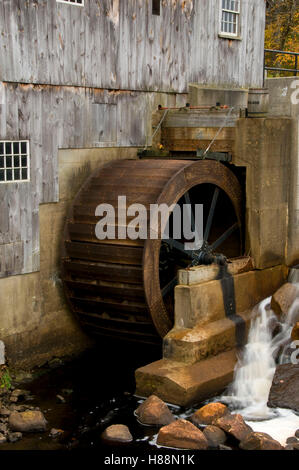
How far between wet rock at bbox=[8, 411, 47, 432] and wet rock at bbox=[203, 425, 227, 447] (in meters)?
1.80

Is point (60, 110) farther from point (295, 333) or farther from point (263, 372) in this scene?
point (263, 372)

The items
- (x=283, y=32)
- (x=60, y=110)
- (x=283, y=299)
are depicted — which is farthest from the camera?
(x=283, y=32)

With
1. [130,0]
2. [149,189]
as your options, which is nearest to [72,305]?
[149,189]

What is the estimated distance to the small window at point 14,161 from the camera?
9.71m

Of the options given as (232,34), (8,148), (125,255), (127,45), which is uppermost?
(232,34)

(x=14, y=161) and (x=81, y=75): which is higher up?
(x=81, y=75)

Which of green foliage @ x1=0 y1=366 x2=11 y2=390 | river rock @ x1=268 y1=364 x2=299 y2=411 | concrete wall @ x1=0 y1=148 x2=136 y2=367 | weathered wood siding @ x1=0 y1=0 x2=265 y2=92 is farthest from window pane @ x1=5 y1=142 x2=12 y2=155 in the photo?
river rock @ x1=268 y1=364 x2=299 y2=411

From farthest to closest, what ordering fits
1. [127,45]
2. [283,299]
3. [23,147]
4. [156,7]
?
[156,7]
[127,45]
[283,299]
[23,147]

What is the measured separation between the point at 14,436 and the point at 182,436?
1.80 metres

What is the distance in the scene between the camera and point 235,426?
8.31 meters

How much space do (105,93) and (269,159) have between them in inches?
102

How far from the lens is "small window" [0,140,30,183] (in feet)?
31.9

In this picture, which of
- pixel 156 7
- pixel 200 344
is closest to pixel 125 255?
pixel 200 344

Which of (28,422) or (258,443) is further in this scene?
(28,422)
